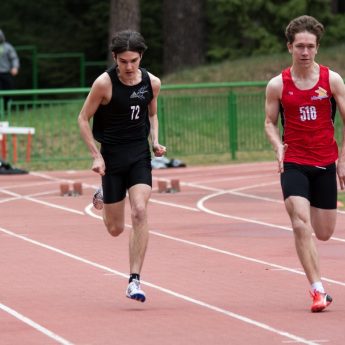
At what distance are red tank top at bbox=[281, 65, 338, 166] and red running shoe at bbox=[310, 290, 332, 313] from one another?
0.95 meters

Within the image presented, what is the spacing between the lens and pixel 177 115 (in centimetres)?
2755

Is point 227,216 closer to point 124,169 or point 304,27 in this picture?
point 124,169

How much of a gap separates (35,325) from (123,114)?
1.98 meters

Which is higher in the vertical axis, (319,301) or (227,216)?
(319,301)

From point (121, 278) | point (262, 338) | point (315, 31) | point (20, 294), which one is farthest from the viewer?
point (121, 278)

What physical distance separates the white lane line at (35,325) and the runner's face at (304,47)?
259 centimetres

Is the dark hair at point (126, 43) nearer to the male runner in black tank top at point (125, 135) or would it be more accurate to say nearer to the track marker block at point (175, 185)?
the male runner in black tank top at point (125, 135)

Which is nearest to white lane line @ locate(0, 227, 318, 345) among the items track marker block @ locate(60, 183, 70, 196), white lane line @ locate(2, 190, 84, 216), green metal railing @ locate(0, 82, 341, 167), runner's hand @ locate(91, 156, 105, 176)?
runner's hand @ locate(91, 156, 105, 176)

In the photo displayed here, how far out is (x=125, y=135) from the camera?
38.0 ft

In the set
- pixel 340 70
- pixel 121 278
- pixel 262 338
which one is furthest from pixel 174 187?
pixel 340 70

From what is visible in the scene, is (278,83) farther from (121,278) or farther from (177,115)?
(177,115)

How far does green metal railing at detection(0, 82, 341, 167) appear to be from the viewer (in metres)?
27.5

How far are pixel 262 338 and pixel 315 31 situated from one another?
235 centimetres

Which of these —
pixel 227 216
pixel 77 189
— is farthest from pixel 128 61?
pixel 77 189
